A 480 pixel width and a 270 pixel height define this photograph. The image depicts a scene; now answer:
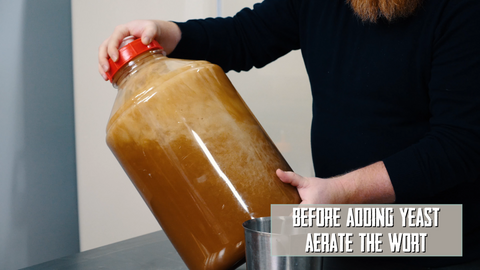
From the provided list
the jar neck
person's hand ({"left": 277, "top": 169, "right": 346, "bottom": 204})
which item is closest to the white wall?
the jar neck

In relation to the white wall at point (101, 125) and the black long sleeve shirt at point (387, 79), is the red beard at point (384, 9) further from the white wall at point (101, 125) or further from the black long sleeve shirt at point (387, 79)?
the white wall at point (101, 125)

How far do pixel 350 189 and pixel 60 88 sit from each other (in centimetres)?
157

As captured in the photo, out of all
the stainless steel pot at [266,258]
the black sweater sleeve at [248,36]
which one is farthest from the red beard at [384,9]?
the stainless steel pot at [266,258]

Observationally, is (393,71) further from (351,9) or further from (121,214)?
(121,214)

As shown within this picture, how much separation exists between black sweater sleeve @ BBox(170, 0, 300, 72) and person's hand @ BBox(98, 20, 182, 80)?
4 cm

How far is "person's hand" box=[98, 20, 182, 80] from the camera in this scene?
663mm

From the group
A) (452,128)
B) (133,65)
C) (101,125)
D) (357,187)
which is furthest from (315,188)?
(101,125)

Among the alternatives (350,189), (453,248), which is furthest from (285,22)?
(453,248)

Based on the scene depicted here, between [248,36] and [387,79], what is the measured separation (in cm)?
33

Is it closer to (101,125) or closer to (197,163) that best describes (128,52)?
(197,163)

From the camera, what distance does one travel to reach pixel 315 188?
0.58 metres

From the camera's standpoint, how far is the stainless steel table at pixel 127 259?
0.74 meters

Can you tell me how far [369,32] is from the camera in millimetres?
753

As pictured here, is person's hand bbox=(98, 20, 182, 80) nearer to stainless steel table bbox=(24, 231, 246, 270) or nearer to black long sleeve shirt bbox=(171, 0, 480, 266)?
black long sleeve shirt bbox=(171, 0, 480, 266)
